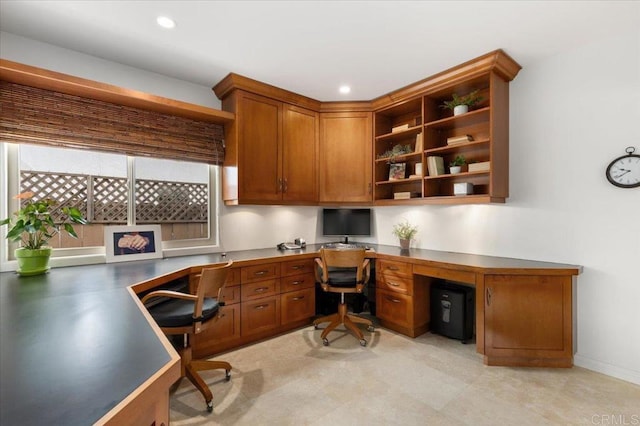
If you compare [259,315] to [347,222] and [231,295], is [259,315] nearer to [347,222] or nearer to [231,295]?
[231,295]

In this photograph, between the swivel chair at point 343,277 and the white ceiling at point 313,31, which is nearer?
the white ceiling at point 313,31

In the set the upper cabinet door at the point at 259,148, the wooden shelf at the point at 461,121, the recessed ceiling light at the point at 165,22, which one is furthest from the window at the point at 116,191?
the wooden shelf at the point at 461,121

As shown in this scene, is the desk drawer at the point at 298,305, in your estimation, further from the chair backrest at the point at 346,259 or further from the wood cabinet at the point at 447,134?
the wood cabinet at the point at 447,134

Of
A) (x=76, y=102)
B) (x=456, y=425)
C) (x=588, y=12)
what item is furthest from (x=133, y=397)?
(x=588, y=12)

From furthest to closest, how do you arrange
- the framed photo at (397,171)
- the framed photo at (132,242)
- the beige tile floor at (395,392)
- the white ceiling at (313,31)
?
the framed photo at (397,171), the framed photo at (132,242), the white ceiling at (313,31), the beige tile floor at (395,392)

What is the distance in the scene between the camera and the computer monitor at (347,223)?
12.4 ft

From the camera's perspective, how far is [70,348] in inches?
35.1

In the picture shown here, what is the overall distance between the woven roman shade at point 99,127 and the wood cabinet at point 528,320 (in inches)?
114

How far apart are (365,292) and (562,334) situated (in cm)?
196

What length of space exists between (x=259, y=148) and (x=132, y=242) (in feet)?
4.83

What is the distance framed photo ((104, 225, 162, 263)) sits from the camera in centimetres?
254

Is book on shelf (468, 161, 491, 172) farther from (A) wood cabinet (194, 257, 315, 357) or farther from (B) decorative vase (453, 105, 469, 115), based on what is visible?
(A) wood cabinet (194, 257, 315, 357)

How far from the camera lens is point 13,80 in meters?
2.08

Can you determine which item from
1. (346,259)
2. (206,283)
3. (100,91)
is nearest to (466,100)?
(346,259)
